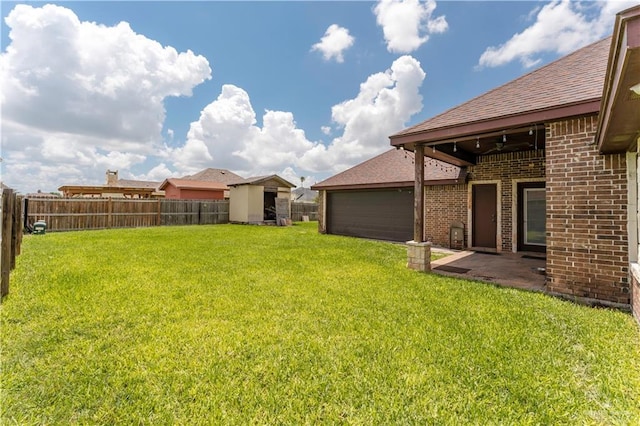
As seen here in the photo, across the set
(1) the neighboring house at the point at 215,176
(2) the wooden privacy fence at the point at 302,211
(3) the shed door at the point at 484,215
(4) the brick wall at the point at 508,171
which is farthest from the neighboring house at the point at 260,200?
(4) the brick wall at the point at 508,171

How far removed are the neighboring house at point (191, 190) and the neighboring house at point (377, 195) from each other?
13.5 metres

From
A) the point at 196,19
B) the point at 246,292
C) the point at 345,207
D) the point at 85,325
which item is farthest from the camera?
the point at 345,207

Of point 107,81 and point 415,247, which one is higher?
point 107,81

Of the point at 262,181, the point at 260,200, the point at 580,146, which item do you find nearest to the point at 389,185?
the point at 580,146

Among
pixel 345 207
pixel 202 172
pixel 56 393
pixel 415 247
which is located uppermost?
pixel 202 172

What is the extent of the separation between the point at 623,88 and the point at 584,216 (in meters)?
2.96

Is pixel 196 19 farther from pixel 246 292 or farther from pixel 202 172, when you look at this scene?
pixel 202 172

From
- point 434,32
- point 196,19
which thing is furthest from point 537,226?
point 196,19

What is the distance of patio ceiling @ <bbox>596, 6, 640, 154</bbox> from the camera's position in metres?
1.79

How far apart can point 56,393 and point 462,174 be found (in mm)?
10688

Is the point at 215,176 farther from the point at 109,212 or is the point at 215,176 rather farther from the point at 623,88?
the point at 623,88

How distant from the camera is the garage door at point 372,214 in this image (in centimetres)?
1149

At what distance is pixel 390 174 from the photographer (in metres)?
12.2

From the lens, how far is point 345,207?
13.9m
